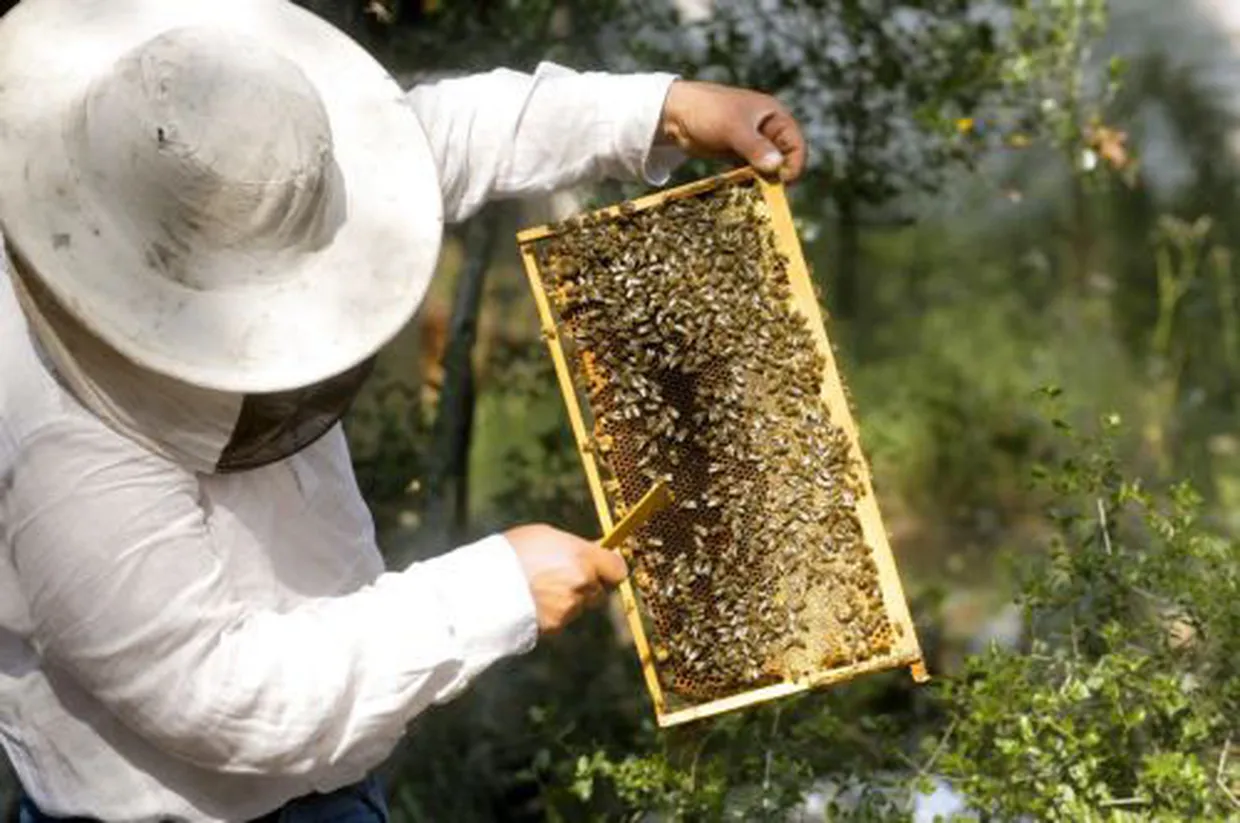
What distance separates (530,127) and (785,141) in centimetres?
34

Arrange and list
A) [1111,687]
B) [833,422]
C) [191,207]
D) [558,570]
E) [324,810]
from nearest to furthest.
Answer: [191,207], [558,570], [324,810], [833,422], [1111,687]

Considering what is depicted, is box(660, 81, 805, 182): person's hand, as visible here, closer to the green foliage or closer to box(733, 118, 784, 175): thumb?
box(733, 118, 784, 175): thumb

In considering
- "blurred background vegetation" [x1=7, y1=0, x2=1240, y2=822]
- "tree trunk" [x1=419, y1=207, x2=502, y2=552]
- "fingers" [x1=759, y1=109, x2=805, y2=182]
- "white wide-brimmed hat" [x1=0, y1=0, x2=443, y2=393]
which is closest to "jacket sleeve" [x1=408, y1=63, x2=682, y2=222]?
"fingers" [x1=759, y1=109, x2=805, y2=182]

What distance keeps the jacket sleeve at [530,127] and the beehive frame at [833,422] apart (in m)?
0.09

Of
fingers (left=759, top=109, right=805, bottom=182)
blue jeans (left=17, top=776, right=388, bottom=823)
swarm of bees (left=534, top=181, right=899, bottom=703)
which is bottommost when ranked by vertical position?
blue jeans (left=17, top=776, right=388, bottom=823)

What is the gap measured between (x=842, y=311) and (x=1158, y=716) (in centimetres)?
283

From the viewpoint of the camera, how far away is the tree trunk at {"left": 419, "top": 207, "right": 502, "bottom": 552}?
15.6 feet

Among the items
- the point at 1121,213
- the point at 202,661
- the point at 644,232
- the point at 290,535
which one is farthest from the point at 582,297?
the point at 1121,213

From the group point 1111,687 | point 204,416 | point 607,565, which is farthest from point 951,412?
point 204,416

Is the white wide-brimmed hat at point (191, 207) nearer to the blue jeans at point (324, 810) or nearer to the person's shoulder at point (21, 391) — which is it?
the person's shoulder at point (21, 391)

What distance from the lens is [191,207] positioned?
2586 mm

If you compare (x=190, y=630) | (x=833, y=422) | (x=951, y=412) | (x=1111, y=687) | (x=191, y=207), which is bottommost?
(x=951, y=412)

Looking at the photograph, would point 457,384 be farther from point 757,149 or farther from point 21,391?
point 21,391

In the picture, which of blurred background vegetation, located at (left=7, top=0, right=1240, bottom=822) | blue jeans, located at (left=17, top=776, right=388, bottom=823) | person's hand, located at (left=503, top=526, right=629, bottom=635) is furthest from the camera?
blurred background vegetation, located at (left=7, top=0, right=1240, bottom=822)
